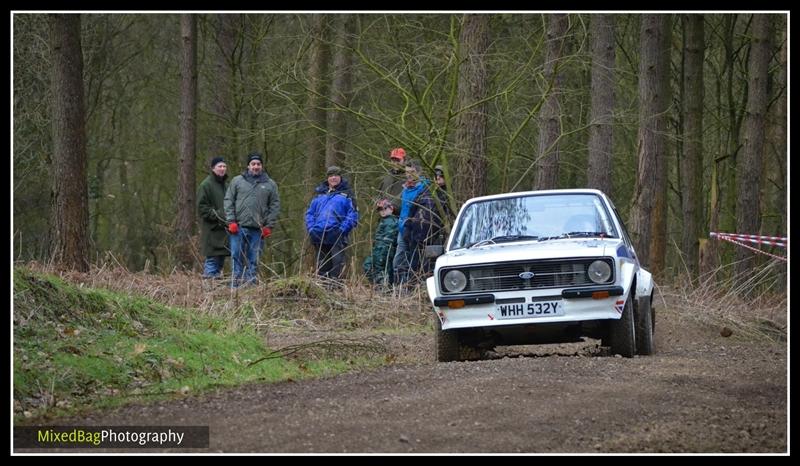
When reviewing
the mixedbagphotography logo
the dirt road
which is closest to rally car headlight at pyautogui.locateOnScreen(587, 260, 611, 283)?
the dirt road

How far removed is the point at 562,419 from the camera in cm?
787

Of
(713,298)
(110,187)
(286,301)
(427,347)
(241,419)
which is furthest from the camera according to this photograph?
(110,187)

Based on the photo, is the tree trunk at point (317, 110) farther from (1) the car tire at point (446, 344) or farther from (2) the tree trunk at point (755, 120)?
(1) the car tire at point (446, 344)

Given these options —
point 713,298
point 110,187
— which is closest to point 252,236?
point 713,298

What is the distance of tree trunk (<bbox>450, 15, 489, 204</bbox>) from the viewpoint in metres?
17.0

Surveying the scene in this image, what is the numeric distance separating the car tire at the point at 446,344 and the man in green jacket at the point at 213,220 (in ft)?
23.2

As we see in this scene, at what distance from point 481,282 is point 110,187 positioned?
24.6m

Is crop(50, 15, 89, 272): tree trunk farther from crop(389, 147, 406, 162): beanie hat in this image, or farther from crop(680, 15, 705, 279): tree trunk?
crop(680, 15, 705, 279): tree trunk

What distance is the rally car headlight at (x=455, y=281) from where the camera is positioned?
11.2 m

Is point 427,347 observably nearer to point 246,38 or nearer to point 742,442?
point 742,442

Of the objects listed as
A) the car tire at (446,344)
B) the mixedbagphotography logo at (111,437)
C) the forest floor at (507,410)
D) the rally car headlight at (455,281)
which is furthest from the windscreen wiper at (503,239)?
the mixedbagphotography logo at (111,437)

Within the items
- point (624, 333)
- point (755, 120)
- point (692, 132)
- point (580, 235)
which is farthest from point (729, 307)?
point (624, 333)

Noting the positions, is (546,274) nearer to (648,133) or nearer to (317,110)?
(648,133)

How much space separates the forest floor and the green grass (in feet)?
1.72
